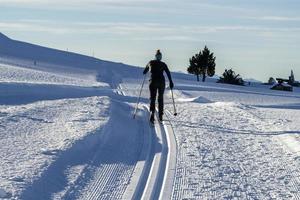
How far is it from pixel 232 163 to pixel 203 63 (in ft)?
254

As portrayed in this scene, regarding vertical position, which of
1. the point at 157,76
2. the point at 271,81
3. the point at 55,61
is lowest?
the point at 271,81

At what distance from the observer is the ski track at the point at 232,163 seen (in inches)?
345

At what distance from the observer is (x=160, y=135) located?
14398mm

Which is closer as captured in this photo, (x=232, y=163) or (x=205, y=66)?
(x=232, y=163)

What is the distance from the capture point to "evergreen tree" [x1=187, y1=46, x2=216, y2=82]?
87625mm

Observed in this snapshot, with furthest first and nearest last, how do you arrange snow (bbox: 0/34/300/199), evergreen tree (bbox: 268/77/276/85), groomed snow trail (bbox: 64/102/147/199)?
evergreen tree (bbox: 268/77/276/85) < snow (bbox: 0/34/300/199) < groomed snow trail (bbox: 64/102/147/199)

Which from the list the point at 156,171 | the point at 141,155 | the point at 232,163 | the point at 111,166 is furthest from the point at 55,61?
the point at 156,171

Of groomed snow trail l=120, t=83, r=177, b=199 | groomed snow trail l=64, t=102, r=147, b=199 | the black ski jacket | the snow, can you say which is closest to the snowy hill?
the black ski jacket

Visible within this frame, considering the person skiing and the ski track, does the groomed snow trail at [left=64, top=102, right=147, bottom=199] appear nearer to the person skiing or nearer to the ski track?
the ski track

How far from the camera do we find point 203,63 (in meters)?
87.7

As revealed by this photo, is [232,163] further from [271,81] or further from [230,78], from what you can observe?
[271,81]

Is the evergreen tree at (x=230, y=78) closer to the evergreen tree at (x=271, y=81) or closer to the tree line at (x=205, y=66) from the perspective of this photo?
the tree line at (x=205, y=66)

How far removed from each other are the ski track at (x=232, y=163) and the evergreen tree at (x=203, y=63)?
70.4m

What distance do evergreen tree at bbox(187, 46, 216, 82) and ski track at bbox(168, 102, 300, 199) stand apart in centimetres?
7039
